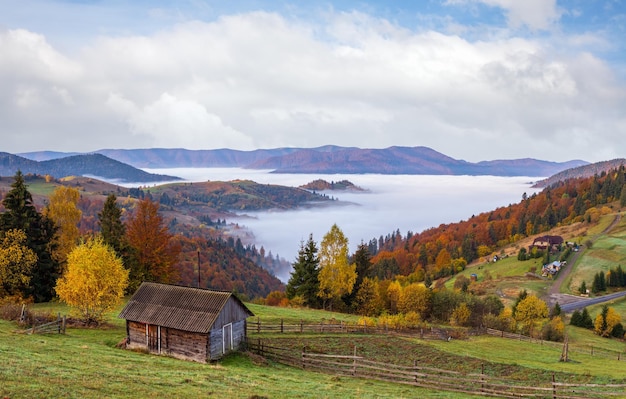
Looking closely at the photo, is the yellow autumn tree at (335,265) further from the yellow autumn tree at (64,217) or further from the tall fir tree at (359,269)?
the yellow autumn tree at (64,217)

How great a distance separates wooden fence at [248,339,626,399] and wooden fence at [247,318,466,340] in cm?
846

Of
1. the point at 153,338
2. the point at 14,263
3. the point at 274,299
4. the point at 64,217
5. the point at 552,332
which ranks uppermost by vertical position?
the point at 64,217

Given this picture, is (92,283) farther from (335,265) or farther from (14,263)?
(335,265)

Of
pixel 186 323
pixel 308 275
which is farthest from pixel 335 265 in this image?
pixel 186 323

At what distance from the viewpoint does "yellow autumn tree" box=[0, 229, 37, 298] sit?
49906 mm

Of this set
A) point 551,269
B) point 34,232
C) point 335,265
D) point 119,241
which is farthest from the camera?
point 551,269

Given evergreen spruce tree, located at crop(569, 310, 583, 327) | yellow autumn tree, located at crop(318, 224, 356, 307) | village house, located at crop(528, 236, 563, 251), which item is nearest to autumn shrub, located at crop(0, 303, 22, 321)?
yellow autumn tree, located at crop(318, 224, 356, 307)

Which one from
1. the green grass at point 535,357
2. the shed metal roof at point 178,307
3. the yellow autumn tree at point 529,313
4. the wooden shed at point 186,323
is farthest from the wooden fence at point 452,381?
the yellow autumn tree at point 529,313

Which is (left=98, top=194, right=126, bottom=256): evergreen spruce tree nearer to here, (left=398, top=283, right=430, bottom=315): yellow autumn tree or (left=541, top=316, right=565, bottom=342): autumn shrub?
(left=398, top=283, right=430, bottom=315): yellow autumn tree

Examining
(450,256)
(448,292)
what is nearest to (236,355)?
(448,292)

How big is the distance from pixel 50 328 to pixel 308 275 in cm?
4002

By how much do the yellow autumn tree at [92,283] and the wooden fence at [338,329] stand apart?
47.7 ft

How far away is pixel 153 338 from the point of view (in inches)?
1452

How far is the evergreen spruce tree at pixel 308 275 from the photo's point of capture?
70375 millimetres
